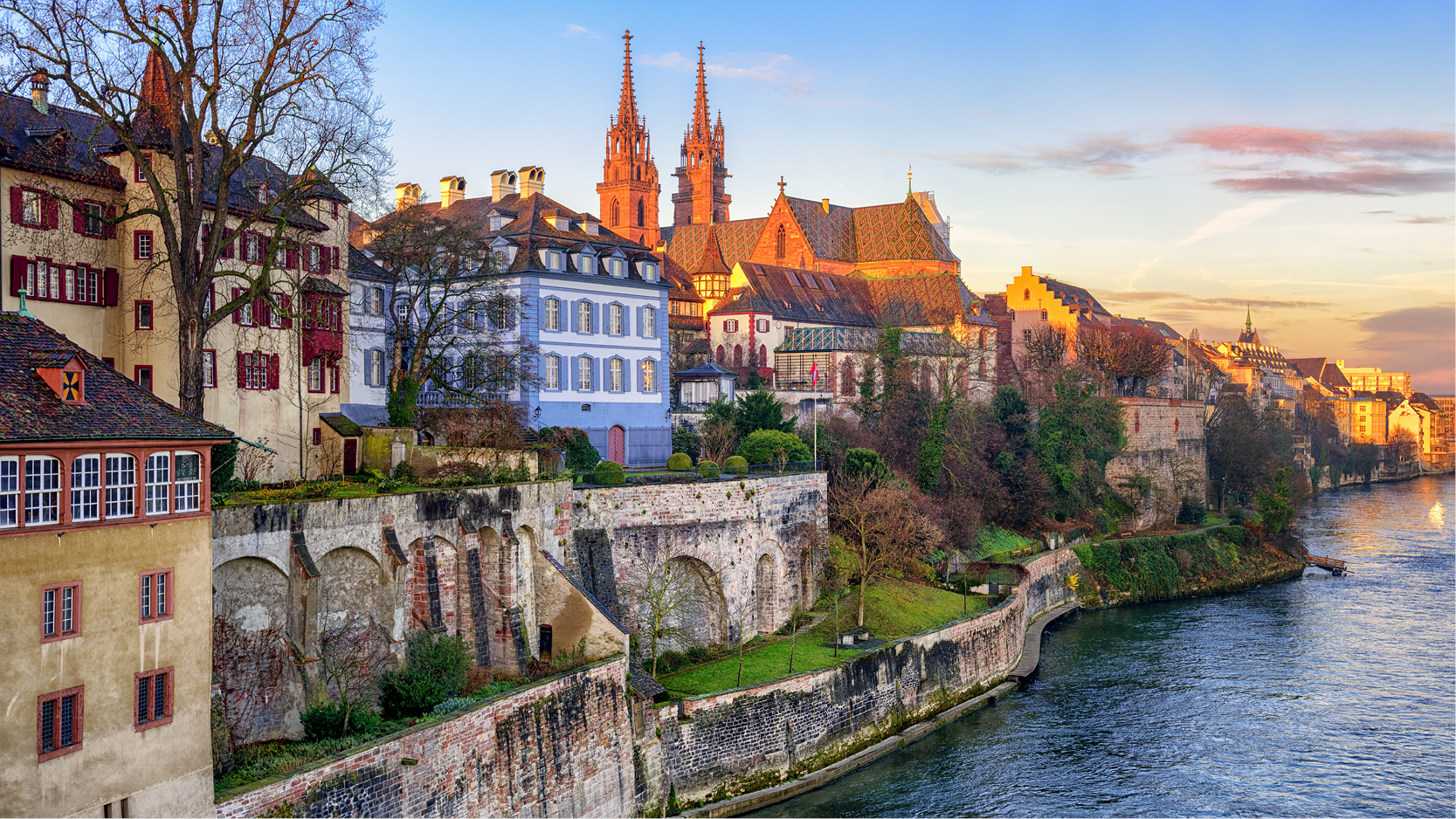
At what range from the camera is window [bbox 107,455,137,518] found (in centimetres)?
1819

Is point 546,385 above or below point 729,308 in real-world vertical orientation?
below

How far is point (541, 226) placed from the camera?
1932 inches

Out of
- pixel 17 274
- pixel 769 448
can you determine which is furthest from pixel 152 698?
pixel 769 448

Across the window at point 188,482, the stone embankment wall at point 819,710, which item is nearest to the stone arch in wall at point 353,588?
the window at point 188,482

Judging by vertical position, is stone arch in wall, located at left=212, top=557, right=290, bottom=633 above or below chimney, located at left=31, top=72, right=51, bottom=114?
below

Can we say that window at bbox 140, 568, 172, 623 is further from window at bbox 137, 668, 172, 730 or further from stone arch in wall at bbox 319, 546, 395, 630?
stone arch in wall at bbox 319, 546, 395, 630

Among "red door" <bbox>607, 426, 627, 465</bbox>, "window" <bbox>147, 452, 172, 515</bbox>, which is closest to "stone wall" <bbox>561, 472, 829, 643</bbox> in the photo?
→ "red door" <bbox>607, 426, 627, 465</bbox>

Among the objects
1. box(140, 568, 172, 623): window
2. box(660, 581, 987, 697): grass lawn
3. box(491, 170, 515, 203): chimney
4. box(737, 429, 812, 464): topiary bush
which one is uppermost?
box(491, 170, 515, 203): chimney

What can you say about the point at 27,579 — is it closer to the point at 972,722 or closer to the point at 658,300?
the point at 972,722

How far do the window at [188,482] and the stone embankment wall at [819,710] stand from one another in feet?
43.3

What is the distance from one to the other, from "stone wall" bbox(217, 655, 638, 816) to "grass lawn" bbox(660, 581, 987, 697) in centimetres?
390

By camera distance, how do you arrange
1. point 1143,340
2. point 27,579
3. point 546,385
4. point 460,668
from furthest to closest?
point 1143,340 → point 546,385 → point 460,668 → point 27,579

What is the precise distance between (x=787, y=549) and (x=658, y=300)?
13.1 metres

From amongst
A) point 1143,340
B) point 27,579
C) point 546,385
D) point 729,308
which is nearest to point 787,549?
point 546,385
